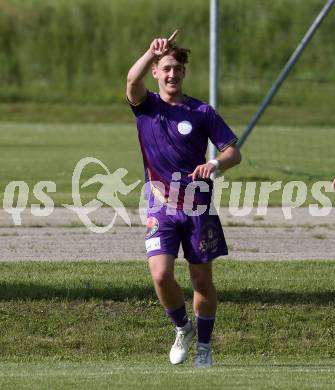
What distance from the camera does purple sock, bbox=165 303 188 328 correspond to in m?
9.27

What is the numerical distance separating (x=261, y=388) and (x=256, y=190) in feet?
42.1

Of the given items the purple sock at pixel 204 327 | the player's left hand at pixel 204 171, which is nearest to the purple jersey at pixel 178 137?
the player's left hand at pixel 204 171

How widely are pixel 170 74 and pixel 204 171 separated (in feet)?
2.59

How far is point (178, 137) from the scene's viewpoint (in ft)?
29.3

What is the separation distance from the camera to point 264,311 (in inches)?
461

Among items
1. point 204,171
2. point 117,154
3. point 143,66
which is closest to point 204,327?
point 204,171

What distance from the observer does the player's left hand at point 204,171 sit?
851 cm

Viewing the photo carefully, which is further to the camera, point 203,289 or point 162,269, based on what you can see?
point 203,289

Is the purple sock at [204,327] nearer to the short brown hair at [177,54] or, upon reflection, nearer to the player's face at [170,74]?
the player's face at [170,74]

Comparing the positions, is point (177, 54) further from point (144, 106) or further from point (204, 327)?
point (204, 327)

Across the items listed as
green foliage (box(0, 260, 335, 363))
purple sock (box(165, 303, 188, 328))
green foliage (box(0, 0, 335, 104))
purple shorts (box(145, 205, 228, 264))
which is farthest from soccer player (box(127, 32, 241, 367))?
green foliage (box(0, 0, 335, 104))

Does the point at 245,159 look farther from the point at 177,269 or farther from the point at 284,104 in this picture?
the point at 284,104

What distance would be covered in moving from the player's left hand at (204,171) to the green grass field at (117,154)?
33.6 feet

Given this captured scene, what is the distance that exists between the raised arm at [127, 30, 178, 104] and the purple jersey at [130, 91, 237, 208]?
9 centimetres
